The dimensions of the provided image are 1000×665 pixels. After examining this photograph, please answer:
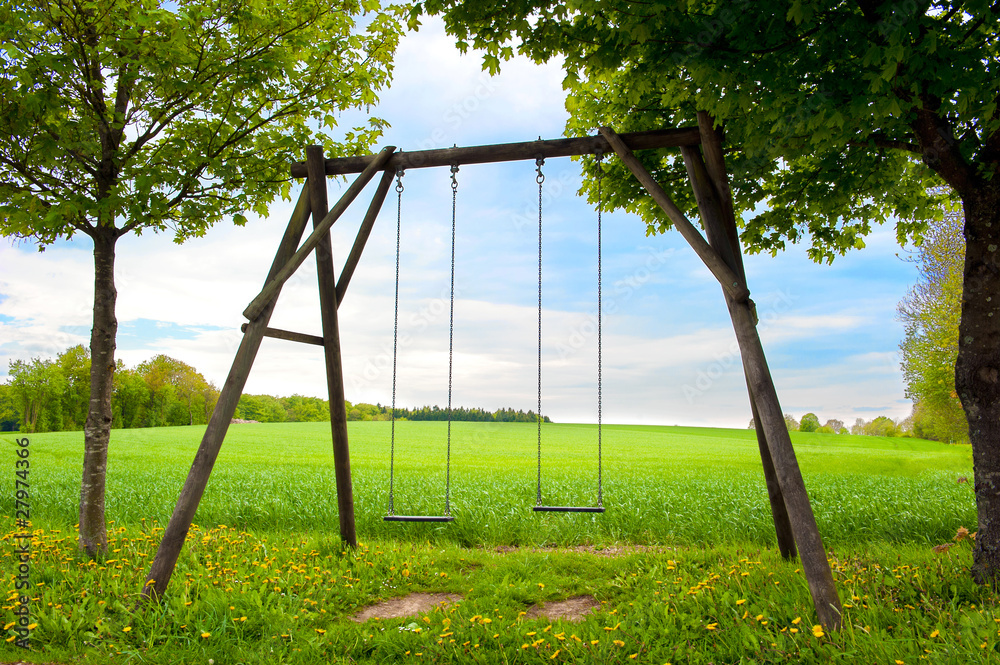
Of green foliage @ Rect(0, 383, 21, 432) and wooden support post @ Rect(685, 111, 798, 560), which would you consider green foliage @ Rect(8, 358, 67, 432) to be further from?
wooden support post @ Rect(685, 111, 798, 560)

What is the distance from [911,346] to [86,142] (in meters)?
21.9

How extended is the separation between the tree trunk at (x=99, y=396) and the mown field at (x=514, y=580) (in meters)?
0.34

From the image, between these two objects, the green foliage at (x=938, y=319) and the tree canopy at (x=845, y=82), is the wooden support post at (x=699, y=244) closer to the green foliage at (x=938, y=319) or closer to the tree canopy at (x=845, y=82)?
the tree canopy at (x=845, y=82)

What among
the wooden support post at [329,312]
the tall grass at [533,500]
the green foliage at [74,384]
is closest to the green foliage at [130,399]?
the green foliage at [74,384]

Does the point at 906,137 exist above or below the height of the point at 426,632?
above

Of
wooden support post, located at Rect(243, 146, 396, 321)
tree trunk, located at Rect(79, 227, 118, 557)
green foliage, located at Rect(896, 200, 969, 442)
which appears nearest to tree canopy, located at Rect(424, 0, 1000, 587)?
wooden support post, located at Rect(243, 146, 396, 321)

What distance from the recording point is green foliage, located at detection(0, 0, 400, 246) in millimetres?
5250

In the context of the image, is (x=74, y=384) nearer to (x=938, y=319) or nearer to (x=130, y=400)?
(x=130, y=400)

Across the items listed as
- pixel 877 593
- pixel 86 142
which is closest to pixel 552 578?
pixel 877 593

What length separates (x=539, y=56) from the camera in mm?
5227

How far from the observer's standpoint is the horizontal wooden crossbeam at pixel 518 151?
16.6 ft

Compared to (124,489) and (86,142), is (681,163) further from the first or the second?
(124,489)

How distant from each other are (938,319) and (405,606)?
18574 millimetres

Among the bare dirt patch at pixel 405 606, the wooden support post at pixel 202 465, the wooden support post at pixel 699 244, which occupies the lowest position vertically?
the bare dirt patch at pixel 405 606
